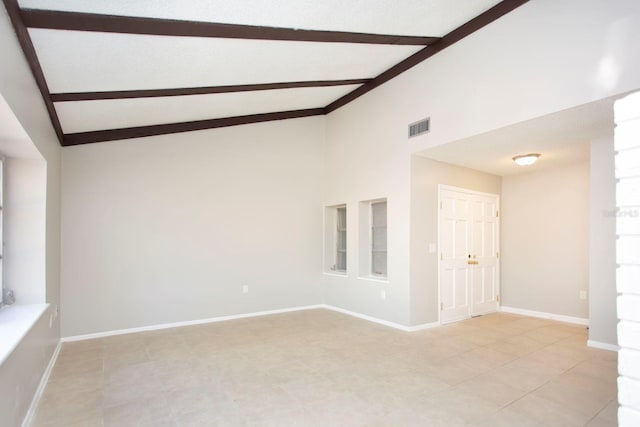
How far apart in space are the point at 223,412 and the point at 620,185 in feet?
10.2

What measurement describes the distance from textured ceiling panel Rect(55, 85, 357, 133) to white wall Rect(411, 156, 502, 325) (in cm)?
185

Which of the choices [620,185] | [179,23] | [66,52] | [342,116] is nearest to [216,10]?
[179,23]

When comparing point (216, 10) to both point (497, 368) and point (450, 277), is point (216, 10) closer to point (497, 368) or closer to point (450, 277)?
Answer: point (497, 368)

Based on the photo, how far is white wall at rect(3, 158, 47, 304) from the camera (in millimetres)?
3275

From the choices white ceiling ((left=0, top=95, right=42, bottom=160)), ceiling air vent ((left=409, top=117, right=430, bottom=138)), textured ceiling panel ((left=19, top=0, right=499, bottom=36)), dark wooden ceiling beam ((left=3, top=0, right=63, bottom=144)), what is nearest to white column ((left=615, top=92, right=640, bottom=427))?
textured ceiling panel ((left=19, top=0, right=499, bottom=36))

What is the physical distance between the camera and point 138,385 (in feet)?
10.7

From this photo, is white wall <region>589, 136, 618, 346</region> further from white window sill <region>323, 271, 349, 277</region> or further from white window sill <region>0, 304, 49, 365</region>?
white window sill <region>0, 304, 49, 365</region>

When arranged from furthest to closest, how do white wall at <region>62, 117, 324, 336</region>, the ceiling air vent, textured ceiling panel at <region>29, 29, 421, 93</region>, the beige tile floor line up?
1. white wall at <region>62, 117, 324, 336</region>
2. the ceiling air vent
3. textured ceiling panel at <region>29, 29, 421, 93</region>
4. the beige tile floor

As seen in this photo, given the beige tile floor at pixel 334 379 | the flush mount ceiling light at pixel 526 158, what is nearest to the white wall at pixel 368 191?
the beige tile floor at pixel 334 379

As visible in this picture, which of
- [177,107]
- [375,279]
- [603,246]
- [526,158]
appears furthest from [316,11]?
[603,246]

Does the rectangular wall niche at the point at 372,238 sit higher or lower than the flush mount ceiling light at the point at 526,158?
lower

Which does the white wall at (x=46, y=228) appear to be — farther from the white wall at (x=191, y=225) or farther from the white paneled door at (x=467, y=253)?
the white paneled door at (x=467, y=253)

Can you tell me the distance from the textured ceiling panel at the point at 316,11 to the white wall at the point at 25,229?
1.78 m

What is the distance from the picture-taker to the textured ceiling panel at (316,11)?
2.43 metres
